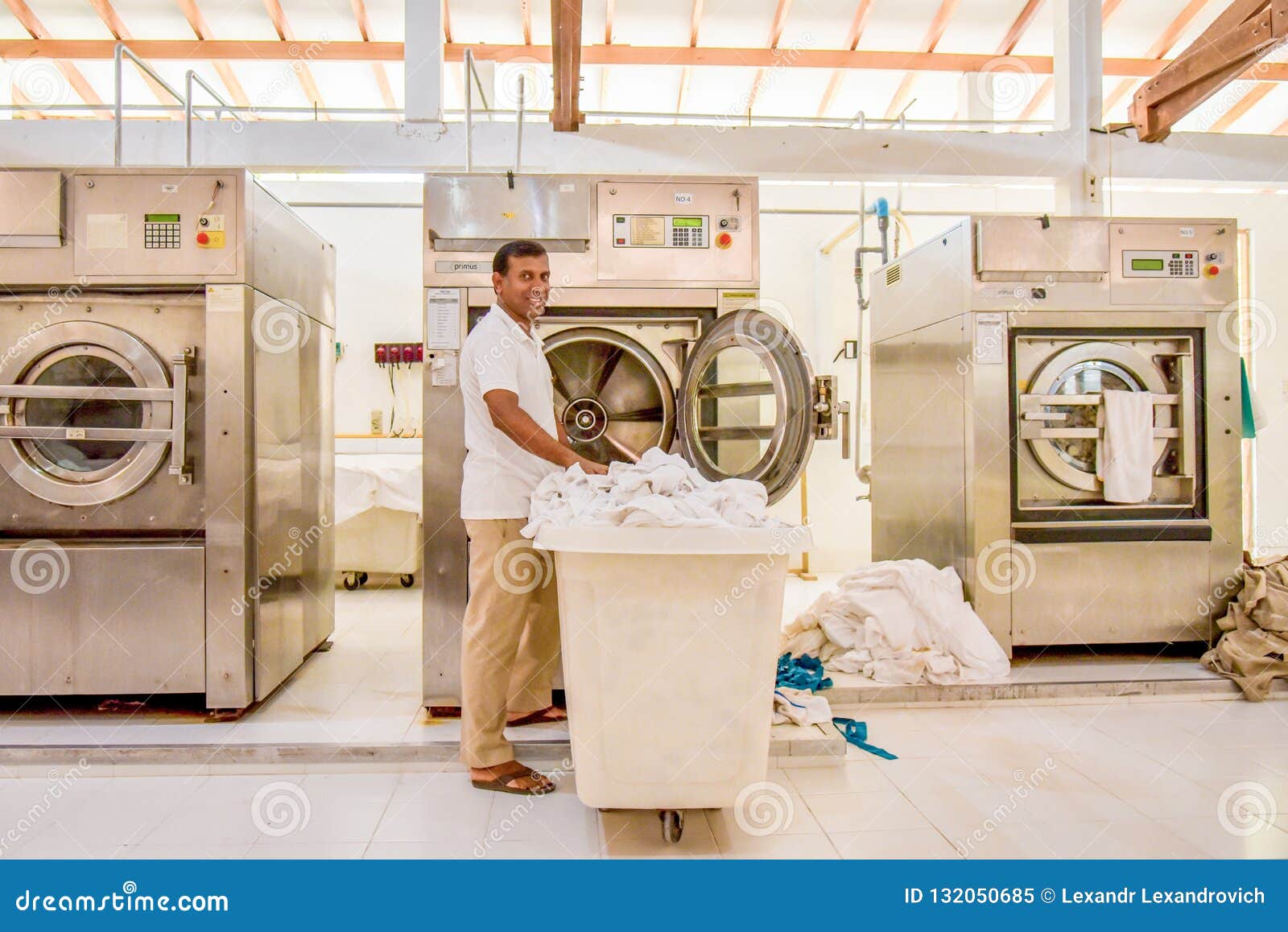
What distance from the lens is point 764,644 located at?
1910 mm

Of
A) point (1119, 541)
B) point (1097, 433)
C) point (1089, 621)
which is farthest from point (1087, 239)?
point (1089, 621)

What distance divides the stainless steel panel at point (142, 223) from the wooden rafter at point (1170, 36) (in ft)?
22.4

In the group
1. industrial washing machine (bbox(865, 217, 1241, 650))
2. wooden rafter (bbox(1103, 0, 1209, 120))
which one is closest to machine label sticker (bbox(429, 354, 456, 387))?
industrial washing machine (bbox(865, 217, 1241, 650))

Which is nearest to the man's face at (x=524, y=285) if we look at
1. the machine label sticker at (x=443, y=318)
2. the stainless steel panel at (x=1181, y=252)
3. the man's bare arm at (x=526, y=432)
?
the man's bare arm at (x=526, y=432)

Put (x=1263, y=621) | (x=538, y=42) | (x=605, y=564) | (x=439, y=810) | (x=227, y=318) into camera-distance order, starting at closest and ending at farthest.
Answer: (x=605, y=564), (x=439, y=810), (x=227, y=318), (x=1263, y=621), (x=538, y=42)

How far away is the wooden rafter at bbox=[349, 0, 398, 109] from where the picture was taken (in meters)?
5.79

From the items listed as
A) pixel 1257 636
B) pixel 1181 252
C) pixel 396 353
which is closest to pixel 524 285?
pixel 1181 252

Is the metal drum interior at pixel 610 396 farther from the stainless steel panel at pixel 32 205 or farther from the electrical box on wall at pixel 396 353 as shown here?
the electrical box on wall at pixel 396 353

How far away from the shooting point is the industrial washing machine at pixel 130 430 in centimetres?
286

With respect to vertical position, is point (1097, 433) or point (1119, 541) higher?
point (1097, 433)

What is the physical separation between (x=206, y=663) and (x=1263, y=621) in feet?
13.9

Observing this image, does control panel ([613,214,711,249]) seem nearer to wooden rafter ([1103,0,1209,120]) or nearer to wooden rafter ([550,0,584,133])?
wooden rafter ([550,0,584,133])

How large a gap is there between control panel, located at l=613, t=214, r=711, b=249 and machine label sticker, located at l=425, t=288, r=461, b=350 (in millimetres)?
659

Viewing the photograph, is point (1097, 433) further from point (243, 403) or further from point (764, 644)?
point (243, 403)
